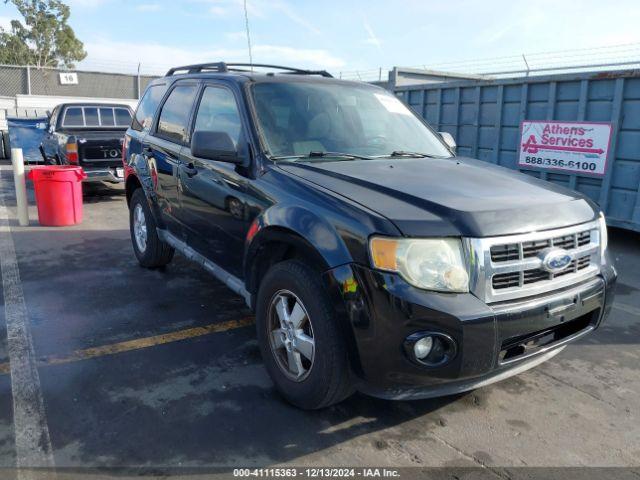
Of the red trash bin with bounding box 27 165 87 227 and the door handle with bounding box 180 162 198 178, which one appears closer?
the door handle with bounding box 180 162 198 178

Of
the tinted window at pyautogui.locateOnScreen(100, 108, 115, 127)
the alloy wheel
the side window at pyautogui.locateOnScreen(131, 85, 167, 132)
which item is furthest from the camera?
the tinted window at pyautogui.locateOnScreen(100, 108, 115, 127)

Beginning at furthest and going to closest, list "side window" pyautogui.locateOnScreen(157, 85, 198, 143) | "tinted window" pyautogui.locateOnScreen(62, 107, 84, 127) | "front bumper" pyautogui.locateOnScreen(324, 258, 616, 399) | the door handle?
"tinted window" pyautogui.locateOnScreen(62, 107, 84, 127), "side window" pyautogui.locateOnScreen(157, 85, 198, 143), the door handle, "front bumper" pyautogui.locateOnScreen(324, 258, 616, 399)

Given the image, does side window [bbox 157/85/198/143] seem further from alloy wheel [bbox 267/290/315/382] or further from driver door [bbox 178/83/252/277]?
alloy wheel [bbox 267/290/315/382]

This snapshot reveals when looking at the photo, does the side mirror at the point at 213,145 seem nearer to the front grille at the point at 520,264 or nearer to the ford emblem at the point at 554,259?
the front grille at the point at 520,264

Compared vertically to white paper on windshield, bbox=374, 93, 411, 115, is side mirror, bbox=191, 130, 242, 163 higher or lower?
lower

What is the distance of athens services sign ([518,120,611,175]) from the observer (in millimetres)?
7117

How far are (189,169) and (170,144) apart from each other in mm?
598

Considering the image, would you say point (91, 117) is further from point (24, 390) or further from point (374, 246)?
point (374, 246)

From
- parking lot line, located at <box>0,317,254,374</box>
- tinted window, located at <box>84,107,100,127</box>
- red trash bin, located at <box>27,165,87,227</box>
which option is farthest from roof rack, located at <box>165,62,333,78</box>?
tinted window, located at <box>84,107,100,127</box>

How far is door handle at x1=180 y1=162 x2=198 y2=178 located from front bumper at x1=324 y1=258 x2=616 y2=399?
190 cm

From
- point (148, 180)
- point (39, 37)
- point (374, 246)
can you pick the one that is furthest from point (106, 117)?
point (39, 37)

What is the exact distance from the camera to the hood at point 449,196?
259 centimetres

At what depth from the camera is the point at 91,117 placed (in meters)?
10.8

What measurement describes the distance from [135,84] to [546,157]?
70.0 feet
